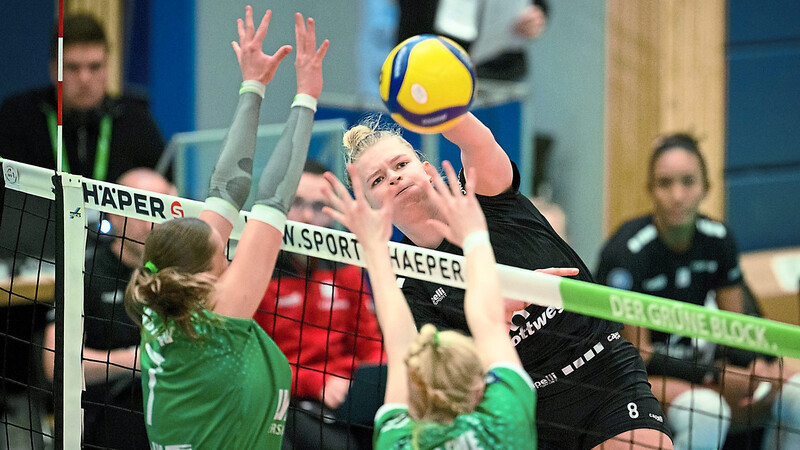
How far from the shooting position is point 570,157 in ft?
23.9

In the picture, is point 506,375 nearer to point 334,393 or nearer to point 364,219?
point 364,219

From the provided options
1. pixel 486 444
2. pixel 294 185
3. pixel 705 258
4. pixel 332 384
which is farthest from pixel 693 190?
pixel 486 444

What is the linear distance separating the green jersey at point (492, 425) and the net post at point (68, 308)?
4.19 ft

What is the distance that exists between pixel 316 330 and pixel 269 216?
183 cm

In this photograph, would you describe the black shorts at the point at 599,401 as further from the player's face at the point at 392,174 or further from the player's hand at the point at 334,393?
the player's hand at the point at 334,393

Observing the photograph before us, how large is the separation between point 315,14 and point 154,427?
187 inches

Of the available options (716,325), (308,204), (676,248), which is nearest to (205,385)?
(716,325)

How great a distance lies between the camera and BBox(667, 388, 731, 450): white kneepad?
14.5 feet

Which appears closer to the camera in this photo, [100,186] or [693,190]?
[100,186]

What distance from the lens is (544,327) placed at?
122 inches

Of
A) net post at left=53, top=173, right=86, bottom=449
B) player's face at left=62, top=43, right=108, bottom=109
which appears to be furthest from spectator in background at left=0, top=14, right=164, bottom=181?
net post at left=53, top=173, right=86, bottom=449

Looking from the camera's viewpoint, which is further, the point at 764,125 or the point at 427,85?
the point at 764,125

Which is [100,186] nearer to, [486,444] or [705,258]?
[486,444]

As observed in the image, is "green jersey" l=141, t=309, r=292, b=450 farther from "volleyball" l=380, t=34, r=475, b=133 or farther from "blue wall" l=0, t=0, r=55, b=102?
"blue wall" l=0, t=0, r=55, b=102
